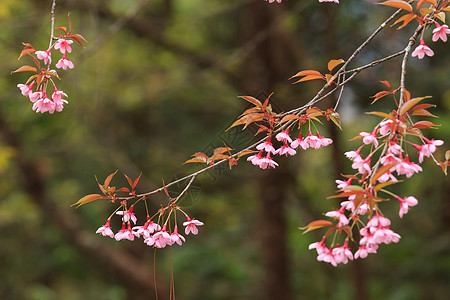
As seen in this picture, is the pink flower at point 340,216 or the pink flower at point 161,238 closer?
the pink flower at point 340,216

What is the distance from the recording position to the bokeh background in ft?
12.8

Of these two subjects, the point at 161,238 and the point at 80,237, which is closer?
the point at 161,238

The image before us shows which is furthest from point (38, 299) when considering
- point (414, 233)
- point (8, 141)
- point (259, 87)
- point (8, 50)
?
point (414, 233)

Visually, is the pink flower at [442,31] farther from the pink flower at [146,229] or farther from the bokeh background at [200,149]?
the bokeh background at [200,149]

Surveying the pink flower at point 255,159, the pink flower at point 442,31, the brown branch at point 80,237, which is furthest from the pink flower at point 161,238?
the brown branch at point 80,237

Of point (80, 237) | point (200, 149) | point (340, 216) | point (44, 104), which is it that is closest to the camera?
point (340, 216)

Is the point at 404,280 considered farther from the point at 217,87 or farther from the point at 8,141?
the point at 8,141

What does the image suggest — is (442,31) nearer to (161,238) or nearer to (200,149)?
(161,238)

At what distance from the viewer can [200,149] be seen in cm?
484

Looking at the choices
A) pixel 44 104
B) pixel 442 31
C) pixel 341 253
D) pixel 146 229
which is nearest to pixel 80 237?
pixel 44 104

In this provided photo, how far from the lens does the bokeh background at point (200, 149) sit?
3893mm

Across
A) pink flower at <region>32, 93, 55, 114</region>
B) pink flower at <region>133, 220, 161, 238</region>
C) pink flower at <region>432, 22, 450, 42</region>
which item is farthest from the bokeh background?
pink flower at <region>432, 22, 450, 42</region>

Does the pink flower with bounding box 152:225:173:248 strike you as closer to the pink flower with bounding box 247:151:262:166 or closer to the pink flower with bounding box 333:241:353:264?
the pink flower with bounding box 247:151:262:166

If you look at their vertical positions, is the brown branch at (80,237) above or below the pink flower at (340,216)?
above
